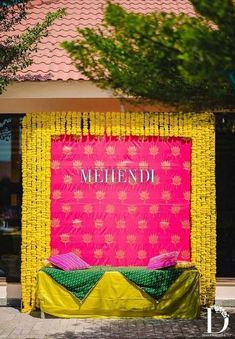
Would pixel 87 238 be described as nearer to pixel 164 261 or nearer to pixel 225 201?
pixel 164 261

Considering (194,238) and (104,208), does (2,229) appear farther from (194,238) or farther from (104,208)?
(194,238)

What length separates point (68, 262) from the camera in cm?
1095

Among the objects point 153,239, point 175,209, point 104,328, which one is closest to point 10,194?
point 153,239

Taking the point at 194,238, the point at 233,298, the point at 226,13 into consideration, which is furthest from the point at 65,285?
the point at 226,13

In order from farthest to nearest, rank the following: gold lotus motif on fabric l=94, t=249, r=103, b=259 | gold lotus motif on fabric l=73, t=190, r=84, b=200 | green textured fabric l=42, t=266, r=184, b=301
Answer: gold lotus motif on fabric l=73, t=190, r=84, b=200 < gold lotus motif on fabric l=94, t=249, r=103, b=259 < green textured fabric l=42, t=266, r=184, b=301

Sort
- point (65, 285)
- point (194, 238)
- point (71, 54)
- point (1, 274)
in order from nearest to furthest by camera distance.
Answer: point (71, 54), point (65, 285), point (194, 238), point (1, 274)

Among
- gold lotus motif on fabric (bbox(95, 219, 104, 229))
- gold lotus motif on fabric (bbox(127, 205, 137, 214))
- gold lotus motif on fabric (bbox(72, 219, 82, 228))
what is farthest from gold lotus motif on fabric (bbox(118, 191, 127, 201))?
gold lotus motif on fabric (bbox(72, 219, 82, 228))

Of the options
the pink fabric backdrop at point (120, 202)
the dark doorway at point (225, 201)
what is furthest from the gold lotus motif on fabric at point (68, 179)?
the dark doorway at point (225, 201)

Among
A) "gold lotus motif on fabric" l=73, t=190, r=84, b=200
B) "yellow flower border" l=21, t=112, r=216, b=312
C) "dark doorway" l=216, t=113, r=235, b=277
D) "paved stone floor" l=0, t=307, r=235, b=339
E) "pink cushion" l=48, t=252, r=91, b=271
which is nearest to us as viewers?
"paved stone floor" l=0, t=307, r=235, b=339

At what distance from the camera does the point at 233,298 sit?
12125 mm

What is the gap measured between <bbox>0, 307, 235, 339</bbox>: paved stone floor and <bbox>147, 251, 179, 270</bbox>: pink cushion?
780 mm

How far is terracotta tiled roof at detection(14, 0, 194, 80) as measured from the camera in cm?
1173

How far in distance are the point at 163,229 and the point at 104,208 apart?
98 cm

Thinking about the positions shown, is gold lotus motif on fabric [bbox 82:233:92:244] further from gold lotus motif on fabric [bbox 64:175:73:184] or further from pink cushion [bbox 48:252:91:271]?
gold lotus motif on fabric [bbox 64:175:73:184]
